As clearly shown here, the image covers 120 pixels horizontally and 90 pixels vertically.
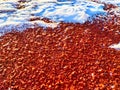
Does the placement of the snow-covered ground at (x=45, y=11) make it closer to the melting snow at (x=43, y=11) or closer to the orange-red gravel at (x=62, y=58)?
the melting snow at (x=43, y=11)

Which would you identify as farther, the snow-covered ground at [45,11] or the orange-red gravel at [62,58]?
the snow-covered ground at [45,11]

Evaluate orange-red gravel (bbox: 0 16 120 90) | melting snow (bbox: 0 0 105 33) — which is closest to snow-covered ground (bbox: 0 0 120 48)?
melting snow (bbox: 0 0 105 33)

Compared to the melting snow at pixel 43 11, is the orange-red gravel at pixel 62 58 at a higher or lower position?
lower

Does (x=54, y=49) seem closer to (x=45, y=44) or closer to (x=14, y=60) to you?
(x=45, y=44)

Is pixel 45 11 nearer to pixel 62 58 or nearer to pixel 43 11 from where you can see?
pixel 43 11

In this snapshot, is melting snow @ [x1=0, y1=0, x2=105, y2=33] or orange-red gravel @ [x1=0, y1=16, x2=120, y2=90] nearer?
orange-red gravel @ [x1=0, y1=16, x2=120, y2=90]

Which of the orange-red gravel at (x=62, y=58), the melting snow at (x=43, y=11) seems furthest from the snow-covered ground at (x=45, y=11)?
the orange-red gravel at (x=62, y=58)

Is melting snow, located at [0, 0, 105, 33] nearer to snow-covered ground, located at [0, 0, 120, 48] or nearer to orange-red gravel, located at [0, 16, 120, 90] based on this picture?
snow-covered ground, located at [0, 0, 120, 48]
